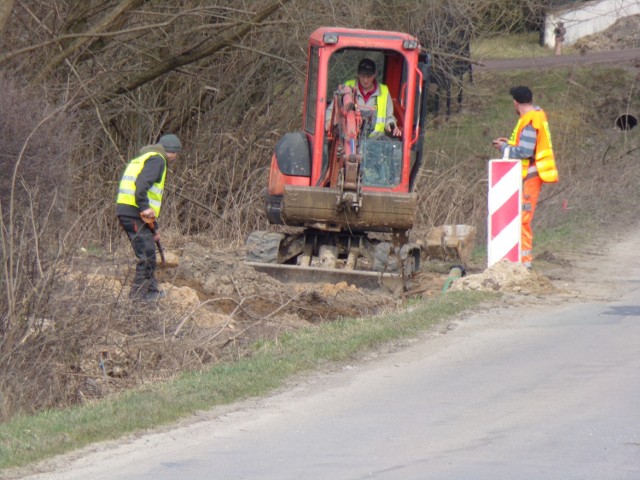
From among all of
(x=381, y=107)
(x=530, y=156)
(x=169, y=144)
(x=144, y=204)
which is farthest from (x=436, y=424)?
(x=381, y=107)

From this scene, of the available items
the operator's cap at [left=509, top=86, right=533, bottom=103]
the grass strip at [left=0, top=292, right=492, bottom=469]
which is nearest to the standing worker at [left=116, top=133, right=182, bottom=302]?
the grass strip at [left=0, top=292, right=492, bottom=469]

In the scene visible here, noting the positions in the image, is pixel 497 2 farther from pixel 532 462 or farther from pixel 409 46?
pixel 532 462

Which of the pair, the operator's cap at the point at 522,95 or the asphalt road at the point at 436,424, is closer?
the asphalt road at the point at 436,424

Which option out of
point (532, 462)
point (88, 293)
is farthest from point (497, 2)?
point (532, 462)

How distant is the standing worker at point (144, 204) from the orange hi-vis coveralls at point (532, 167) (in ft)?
13.2

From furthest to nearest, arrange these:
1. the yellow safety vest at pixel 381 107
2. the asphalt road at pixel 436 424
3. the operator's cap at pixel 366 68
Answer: the yellow safety vest at pixel 381 107
the operator's cap at pixel 366 68
the asphalt road at pixel 436 424

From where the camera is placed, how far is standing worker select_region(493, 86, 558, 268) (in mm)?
13180

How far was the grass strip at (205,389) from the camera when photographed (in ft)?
21.8

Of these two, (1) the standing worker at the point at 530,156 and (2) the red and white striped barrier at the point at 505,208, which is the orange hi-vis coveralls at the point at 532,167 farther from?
(2) the red and white striped barrier at the point at 505,208

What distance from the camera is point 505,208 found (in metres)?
12.7

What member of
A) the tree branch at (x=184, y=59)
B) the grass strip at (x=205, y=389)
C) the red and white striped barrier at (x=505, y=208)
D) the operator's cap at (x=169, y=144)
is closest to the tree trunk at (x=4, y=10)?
the operator's cap at (x=169, y=144)

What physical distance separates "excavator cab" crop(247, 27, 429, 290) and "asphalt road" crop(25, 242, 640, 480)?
3.69 metres

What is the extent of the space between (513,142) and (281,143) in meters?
2.77

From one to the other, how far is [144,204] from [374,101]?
128 inches
